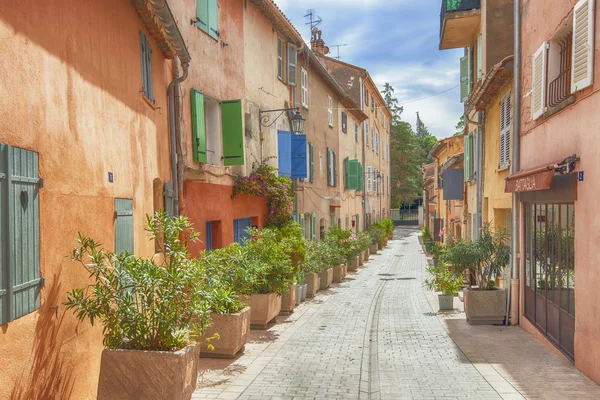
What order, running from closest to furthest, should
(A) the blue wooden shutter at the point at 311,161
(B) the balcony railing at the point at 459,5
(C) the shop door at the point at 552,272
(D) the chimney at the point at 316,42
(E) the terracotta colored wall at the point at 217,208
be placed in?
(C) the shop door at the point at 552,272
(E) the terracotta colored wall at the point at 217,208
(B) the balcony railing at the point at 459,5
(A) the blue wooden shutter at the point at 311,161
(D) the chimney at the point at 316,42

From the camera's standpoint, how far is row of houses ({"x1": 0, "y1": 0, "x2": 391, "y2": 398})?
395cm

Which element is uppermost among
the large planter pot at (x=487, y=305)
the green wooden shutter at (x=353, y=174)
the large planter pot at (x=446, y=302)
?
the green wooden shutter at (x=353, y=174)

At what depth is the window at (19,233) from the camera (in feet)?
12.2

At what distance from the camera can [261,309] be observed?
9.74 m

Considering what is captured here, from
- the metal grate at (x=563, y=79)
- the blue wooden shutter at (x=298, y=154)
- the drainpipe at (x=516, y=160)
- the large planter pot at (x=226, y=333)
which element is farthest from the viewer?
the blue wooden shutter at (x=298, y=154)

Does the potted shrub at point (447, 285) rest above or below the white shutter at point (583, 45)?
below

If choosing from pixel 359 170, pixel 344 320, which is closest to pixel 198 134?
pixel 344 320

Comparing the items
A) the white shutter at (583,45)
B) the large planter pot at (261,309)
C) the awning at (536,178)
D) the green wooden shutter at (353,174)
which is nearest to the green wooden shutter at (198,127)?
the large planter pot at (261,309)

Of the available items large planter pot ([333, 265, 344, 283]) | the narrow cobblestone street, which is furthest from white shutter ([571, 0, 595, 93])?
large planter pot ([333, 265, 344, 283])

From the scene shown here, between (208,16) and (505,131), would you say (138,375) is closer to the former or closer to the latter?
(208,16)

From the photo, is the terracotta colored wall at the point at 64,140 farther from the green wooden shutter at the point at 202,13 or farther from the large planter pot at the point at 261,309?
the green wooden shutter at the point at 202,13

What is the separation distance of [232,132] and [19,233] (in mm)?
7675

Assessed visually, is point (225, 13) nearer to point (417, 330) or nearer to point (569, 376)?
point (417, 330)

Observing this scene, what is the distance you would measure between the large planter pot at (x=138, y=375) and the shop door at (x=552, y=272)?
5574 millimetres
